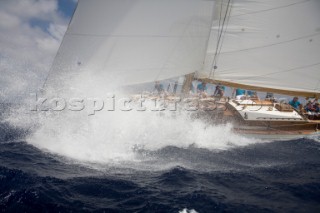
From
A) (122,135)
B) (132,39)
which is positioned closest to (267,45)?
(132,39)

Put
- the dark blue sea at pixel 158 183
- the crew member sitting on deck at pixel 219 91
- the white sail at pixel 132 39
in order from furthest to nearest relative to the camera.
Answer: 1. the crew member sitting on deck at pixel 219 91
2. the white sail at pixel 132 39
3. the dark blue sea at pixel 158 183

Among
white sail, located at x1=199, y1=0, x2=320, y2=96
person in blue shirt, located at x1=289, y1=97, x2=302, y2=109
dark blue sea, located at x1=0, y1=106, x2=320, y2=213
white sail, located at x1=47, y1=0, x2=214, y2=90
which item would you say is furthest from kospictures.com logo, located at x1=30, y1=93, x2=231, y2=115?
person in blue shirt, located at x1=289, y1=97, x2=302, y2=109

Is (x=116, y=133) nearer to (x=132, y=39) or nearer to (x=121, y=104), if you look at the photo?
(x=121, y=104)

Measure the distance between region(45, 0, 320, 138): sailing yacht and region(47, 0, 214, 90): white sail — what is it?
1.4 inches

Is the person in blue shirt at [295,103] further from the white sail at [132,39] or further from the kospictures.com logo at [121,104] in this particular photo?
the white sail at [132,39]

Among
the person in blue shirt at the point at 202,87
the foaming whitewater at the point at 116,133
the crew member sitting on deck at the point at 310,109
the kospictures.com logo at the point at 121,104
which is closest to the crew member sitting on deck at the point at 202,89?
the person in blue shirt at the point at 202,87

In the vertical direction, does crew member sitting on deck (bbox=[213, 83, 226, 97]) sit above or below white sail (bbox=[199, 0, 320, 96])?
below

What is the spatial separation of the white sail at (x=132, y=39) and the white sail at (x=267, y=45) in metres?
1.12

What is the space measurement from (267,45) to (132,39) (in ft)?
20.9

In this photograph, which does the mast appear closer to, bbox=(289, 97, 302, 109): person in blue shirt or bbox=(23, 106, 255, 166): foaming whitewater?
bbox=(23, 106, 255, 166): foaming whitewater

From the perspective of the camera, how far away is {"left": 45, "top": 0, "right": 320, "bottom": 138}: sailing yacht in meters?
9.62

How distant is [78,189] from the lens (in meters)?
5.30

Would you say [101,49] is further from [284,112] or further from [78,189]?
[284,112]

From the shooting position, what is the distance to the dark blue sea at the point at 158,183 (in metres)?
4.77
